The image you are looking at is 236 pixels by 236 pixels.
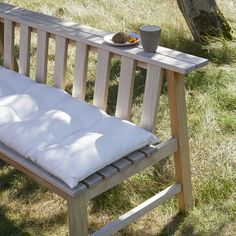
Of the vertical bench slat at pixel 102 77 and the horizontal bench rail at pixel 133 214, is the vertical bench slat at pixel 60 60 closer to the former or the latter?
the vertical bench slat at pixel 102 77

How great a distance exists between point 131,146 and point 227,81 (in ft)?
7.04

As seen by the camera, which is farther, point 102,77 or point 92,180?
point 102,77

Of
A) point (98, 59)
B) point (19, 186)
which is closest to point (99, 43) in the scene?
point (98, 59)

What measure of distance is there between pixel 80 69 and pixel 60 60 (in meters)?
0.18

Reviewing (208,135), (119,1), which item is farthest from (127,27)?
(208,135)

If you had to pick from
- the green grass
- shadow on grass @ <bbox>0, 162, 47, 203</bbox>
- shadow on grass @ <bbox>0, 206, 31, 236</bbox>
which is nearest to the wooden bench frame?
the green grass

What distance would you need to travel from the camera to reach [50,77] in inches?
186

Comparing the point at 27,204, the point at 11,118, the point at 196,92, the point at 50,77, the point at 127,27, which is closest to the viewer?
the point at 11,118

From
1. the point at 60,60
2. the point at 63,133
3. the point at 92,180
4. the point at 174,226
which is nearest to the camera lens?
the point at 92,180

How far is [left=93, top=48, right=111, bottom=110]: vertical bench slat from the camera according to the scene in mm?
3033

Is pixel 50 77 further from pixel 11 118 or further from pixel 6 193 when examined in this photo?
pixel 11 118

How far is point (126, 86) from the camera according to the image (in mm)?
2947

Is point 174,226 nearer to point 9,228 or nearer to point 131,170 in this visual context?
point 131,170

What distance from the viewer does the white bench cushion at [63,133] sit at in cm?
251
